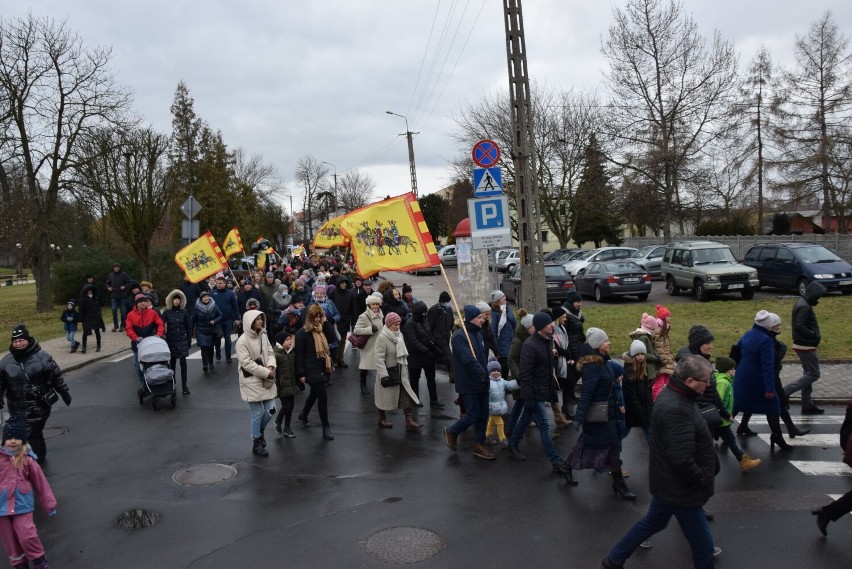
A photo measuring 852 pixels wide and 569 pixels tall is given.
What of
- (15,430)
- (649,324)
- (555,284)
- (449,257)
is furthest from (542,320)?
(449,257)

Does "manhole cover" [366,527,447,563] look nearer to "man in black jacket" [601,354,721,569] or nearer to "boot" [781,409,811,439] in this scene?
"man in black jacket" [601,354,721,569]

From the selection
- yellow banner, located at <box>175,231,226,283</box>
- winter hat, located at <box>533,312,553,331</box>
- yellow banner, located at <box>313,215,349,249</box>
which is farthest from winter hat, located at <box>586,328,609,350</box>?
yellow banner, located at <box>175,231,226,283</box>

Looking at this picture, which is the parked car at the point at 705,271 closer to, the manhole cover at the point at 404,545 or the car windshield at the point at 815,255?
the car windshield at the point at 815,255

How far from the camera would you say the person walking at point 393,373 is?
844cm

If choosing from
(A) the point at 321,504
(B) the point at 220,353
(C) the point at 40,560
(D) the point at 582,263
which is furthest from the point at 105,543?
(D) the point at 582,263

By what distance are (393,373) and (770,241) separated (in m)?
34.6

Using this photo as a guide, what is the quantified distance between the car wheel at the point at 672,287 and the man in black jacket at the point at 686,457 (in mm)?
19525

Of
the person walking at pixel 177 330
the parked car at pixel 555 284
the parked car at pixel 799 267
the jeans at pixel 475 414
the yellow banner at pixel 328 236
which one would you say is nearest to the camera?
the jeans at pixel 475 414

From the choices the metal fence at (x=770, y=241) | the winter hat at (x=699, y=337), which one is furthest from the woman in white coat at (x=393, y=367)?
the metal fence at (x=770, y=241)

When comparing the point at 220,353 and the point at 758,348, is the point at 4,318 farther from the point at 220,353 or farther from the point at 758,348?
the point at 758,348

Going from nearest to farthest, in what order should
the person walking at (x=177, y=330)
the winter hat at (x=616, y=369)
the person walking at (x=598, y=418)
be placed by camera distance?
the person walking at (x=598, y=418)
the winter hat at (x=616, y=369)
the person walking at (x=177, y=330)

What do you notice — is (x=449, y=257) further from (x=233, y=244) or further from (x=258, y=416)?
(x=258, y=416)

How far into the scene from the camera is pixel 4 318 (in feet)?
84.5

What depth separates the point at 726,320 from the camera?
15984 mm
